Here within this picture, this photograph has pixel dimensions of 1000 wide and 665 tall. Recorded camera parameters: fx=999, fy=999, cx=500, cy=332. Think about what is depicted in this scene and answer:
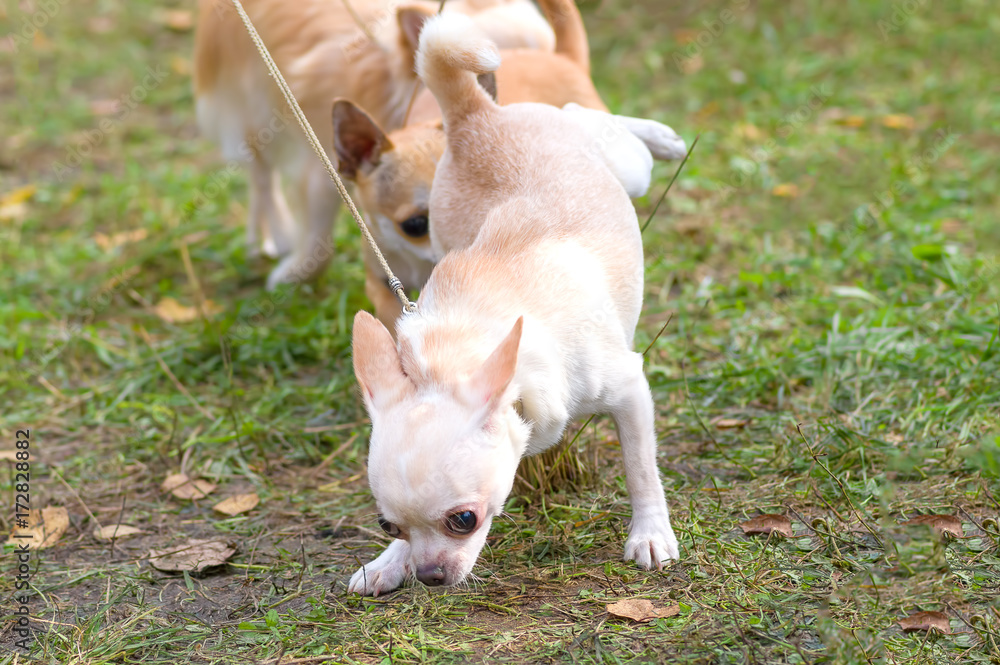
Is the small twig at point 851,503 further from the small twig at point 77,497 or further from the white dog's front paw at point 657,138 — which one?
the small twig at point 77,497

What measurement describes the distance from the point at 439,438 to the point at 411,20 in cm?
248

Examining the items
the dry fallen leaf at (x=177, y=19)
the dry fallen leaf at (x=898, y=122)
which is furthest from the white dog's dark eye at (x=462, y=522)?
the dry fallen leaf at (x=177, y=19)

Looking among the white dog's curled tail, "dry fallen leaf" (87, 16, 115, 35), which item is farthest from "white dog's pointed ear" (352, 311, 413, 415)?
"dry fallen leaf" (87, 16, 115, 35)

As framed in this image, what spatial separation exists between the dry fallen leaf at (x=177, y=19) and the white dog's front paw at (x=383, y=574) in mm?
6364

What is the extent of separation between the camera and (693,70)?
629 cm

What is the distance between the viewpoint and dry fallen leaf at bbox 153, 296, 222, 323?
450 centimetres

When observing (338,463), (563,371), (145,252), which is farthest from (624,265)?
(145,252)

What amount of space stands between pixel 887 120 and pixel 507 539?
3756 mm

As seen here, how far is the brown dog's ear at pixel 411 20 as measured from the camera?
4004 millimetres

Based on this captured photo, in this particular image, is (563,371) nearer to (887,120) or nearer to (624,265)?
(624,265)

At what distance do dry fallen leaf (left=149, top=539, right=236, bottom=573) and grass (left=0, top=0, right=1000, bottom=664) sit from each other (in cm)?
4

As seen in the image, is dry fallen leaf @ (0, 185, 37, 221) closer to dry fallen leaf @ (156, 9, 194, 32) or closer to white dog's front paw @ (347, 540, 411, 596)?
dry fallen leaf @ (156, 9, 194, 32)

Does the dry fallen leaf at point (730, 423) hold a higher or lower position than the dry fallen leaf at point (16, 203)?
higher

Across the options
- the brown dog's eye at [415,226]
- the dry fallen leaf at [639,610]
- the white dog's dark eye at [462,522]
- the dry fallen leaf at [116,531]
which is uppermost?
the white dog's dark eye at [462,522]
